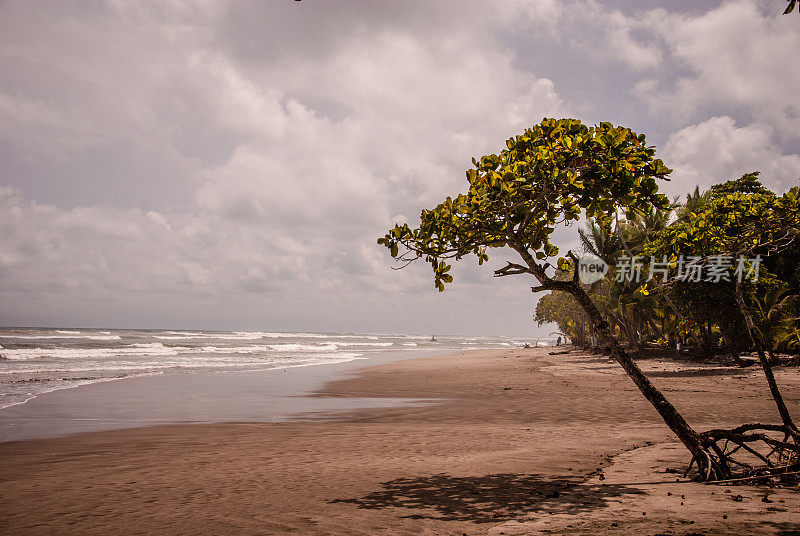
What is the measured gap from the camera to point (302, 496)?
5.82 meters

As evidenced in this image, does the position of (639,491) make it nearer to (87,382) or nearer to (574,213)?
(574,213)

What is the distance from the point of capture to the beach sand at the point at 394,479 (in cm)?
473

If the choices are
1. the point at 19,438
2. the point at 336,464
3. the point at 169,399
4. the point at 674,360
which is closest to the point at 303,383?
the point at 169,399

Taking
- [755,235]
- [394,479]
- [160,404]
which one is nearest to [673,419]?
[755,235]

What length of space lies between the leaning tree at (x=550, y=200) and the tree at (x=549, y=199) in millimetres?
11

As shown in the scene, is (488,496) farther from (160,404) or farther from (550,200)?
(160,404)

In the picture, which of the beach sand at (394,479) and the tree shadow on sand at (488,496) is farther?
the tree shadow on sand at (488,496)

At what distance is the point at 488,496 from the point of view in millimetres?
5586

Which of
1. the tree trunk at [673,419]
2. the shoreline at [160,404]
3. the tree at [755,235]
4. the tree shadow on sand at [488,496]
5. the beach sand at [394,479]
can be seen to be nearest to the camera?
the beach sand at [394,479]

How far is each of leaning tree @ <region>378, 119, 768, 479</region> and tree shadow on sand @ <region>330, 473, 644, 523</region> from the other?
1388 millimetres

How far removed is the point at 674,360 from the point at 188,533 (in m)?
31.3

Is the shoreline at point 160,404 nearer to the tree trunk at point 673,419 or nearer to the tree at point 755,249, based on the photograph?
the tree trunk at point 673,419

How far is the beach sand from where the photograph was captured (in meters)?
4.73

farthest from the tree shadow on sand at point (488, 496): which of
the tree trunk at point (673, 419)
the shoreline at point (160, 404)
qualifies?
the shoreline at point (160, 404)
